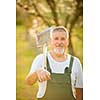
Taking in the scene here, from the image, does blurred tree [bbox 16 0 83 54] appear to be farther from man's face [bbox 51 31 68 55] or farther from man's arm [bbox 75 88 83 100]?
man's arm [bbox 75 88 83 100]

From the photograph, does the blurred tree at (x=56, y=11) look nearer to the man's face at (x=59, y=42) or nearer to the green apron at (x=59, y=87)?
the man's face at (x=59, y=42)

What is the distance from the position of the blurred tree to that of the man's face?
4 centimetres

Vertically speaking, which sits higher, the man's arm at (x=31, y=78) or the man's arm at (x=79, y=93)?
the man's arm at (x=31, y=78)

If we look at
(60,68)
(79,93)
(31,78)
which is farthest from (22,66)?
(79,93)

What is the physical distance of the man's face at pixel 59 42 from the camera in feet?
5.04

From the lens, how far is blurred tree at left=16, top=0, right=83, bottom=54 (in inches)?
60.1

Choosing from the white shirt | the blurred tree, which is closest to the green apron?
the white shirt

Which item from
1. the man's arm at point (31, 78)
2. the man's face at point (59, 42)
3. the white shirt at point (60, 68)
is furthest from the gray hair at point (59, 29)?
the man's arm at point (31, 78)

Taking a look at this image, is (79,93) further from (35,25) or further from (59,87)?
(35,25)

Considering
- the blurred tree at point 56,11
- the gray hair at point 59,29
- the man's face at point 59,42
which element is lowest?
the man's face at point 59,42

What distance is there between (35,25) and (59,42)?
0.18 m
